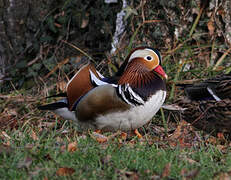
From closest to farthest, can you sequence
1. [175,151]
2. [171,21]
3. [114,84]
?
[175,151] → [114,84] → [171,21]

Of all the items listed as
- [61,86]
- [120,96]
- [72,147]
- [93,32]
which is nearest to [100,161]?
[72,147]

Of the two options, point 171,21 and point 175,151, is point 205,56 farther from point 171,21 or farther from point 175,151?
point 175,151

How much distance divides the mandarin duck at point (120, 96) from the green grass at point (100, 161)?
2.10 feet

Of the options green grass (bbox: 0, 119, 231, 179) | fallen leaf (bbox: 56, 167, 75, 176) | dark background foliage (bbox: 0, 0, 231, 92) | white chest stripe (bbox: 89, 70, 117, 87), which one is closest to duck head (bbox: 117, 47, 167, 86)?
white chest stripe (bbox: 89, 70, 117, 87)

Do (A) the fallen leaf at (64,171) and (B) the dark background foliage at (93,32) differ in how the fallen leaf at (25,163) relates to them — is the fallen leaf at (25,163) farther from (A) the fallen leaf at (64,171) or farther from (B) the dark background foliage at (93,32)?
(B) the dark background foliage at (93,32)

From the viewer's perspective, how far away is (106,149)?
11.5 ft

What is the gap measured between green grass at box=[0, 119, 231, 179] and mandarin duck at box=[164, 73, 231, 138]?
1.10 m

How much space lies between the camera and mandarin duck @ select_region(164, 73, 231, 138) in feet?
16.0

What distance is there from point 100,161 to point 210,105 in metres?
2.02

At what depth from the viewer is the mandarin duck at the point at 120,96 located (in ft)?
14.6

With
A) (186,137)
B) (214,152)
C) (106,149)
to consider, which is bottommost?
(186,137)

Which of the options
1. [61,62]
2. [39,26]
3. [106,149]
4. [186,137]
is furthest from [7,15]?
[106,149]

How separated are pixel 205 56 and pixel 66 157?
3640mm

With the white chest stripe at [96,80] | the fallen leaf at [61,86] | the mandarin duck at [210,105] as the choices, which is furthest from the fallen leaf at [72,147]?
the fallen leaf at [61,86]
